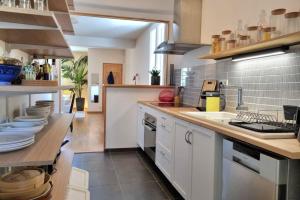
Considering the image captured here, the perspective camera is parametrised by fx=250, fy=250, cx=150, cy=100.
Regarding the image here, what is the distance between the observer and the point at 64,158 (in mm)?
2365

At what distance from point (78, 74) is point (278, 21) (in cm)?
896

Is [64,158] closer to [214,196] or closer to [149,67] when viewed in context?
[214,196]

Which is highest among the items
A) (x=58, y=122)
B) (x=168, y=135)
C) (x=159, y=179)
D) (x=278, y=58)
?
(x=278, y=58)

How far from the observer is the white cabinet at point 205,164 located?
5.82ft

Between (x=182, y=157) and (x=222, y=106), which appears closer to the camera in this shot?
(x=182, y=157)

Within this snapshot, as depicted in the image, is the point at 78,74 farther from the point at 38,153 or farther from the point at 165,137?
the point at 38,153

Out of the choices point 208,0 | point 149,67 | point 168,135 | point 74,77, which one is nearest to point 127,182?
point 168,135

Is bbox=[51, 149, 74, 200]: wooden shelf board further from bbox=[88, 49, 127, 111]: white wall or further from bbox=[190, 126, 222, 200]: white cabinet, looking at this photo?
bbox=[88, 49, 127, 111]: white wall

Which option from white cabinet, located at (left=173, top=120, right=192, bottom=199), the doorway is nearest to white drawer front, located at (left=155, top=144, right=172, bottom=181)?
white cabinet, located at (left=173, top=120, right=192, bottom=199)

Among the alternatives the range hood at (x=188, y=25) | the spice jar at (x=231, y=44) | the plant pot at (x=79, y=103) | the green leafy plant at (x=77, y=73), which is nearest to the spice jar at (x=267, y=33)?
the spice jar at (x=231, y=44)

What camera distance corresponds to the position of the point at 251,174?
1.40m

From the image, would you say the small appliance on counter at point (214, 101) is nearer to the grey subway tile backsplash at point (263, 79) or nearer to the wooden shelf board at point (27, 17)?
the grey subway tile backsplash at point (263, 79)

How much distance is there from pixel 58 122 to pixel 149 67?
15.6ft

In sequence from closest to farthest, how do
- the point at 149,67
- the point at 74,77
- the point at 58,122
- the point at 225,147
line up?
the point at 225,147 → the point at 58,122 → the point at 149,67 → the point at 74,77
